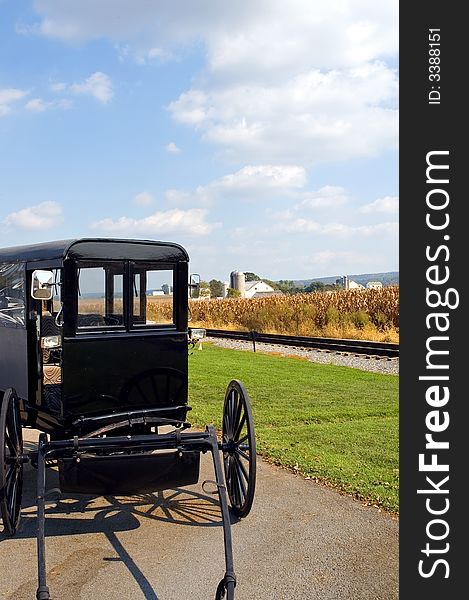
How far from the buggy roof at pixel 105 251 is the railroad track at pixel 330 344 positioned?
1544cm

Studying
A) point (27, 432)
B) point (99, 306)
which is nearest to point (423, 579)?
point (99, 306)

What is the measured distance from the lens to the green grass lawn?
742 cm

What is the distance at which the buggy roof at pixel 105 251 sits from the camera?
236 inches

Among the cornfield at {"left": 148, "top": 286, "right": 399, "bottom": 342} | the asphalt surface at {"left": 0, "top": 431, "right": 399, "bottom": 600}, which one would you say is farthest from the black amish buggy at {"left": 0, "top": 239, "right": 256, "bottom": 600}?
the cornfield at {"left": 148, "top": 286, "right": 399, "bottom": 342}

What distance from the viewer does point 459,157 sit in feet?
20.5

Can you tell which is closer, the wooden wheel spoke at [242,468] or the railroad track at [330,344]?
the wooden wheel spoke at [242,468]

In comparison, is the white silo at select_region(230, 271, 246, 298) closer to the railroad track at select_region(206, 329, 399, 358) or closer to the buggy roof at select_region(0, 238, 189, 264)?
the railroad track at select_region(206, 329, 399, 358)

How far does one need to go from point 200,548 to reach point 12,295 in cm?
363

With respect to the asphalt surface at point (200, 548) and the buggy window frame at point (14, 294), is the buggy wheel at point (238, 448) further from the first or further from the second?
the buggy window frame at point (14, 294)

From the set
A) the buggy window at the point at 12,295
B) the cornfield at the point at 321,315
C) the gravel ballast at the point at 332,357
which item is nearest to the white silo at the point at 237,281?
the cornfield at the point at 321,315

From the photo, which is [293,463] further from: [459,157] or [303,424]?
[459,157]

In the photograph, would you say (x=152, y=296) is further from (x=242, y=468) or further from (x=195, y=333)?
(x=242, y=468)

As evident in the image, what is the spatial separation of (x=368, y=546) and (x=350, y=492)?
4.23 ft

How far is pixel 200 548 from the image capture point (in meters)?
5.50
